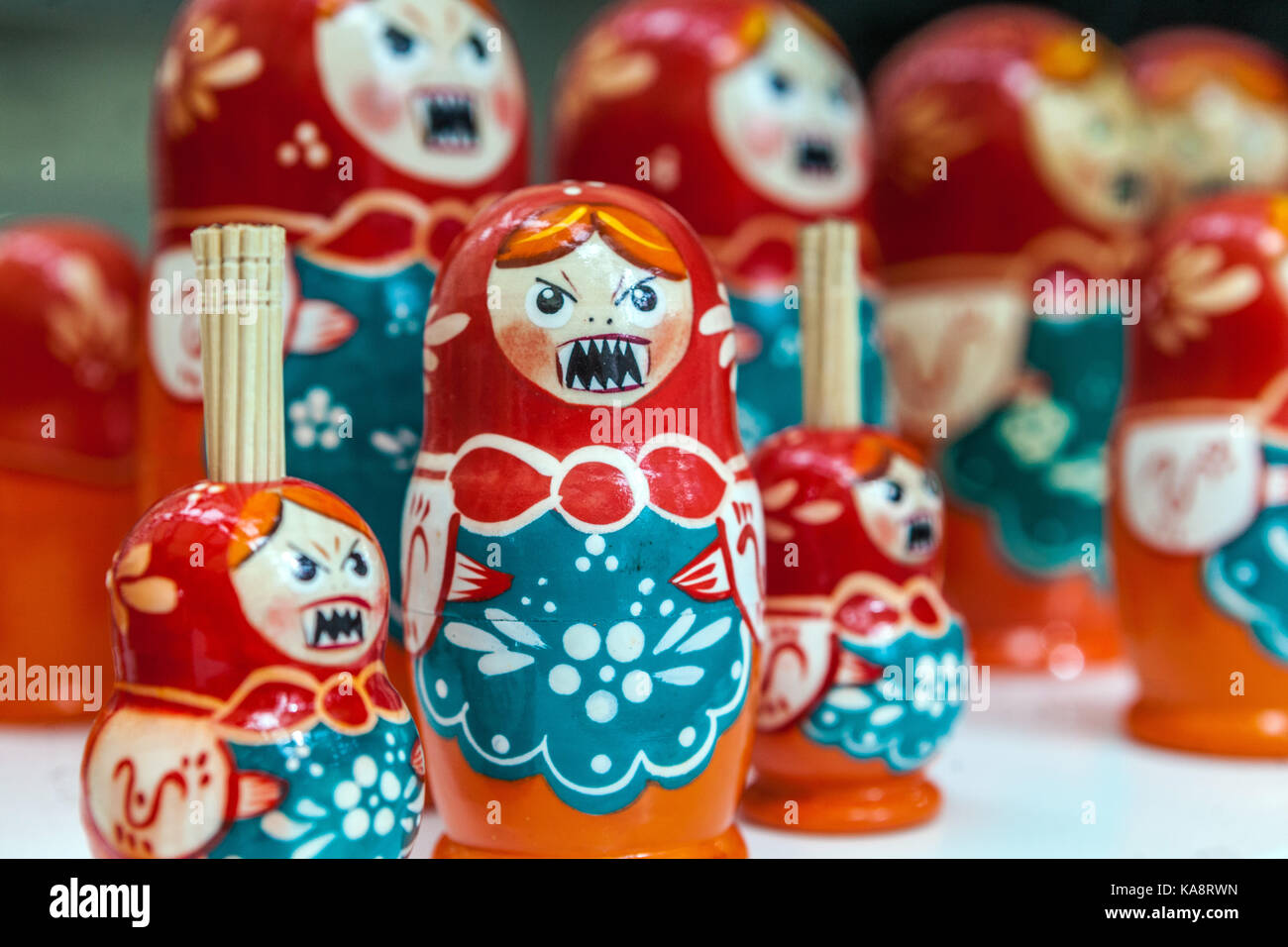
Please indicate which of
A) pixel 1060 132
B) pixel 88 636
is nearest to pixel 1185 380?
pixel 1060 132

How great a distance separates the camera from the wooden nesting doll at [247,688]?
0.96m

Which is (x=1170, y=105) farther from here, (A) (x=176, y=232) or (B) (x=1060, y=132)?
(A) (x=176, y=232)

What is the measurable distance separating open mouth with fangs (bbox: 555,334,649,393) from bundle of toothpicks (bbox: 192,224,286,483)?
0.18m

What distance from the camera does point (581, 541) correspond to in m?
1.08

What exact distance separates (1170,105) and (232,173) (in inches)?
55.1

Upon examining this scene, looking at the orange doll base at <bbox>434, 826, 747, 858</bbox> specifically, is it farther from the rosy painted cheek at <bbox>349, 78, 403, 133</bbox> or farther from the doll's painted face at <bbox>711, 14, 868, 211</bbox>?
the doll's painted face at <bbox>711, 14, 868, 211</bbox>

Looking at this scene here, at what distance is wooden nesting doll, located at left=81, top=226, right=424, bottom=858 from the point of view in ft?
3.14

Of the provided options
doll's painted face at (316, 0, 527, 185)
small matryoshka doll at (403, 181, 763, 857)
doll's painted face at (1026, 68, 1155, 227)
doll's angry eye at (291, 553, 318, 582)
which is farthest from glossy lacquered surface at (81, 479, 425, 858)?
doll's painted face at (1026, 68, 1155, 227)

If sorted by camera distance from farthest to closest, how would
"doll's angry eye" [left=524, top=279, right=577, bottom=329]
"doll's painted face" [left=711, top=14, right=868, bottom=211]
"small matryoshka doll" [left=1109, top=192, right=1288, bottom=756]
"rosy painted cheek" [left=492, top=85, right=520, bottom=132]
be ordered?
"doll's painted face" [left=711, top=14, right=868, bottom=211] → "small matryoshka doll" [left=1109, top=192, right=1288, bottom=756] → "rosy painted cheek" [left=492, top=85, right=520, bottom=132] → "doll's angry eye" [left=524, top=279, right=577, bottom=329]

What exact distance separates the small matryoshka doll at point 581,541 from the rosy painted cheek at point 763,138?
509mm

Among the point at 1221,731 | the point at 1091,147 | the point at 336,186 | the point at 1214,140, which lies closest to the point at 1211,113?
the point at 1214,140

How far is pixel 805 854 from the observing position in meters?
1.26

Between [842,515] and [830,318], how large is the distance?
0.16 metres

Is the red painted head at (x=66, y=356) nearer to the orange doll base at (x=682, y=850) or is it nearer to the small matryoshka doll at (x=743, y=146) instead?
the small matryoshka doll at (x=743, y=146)
